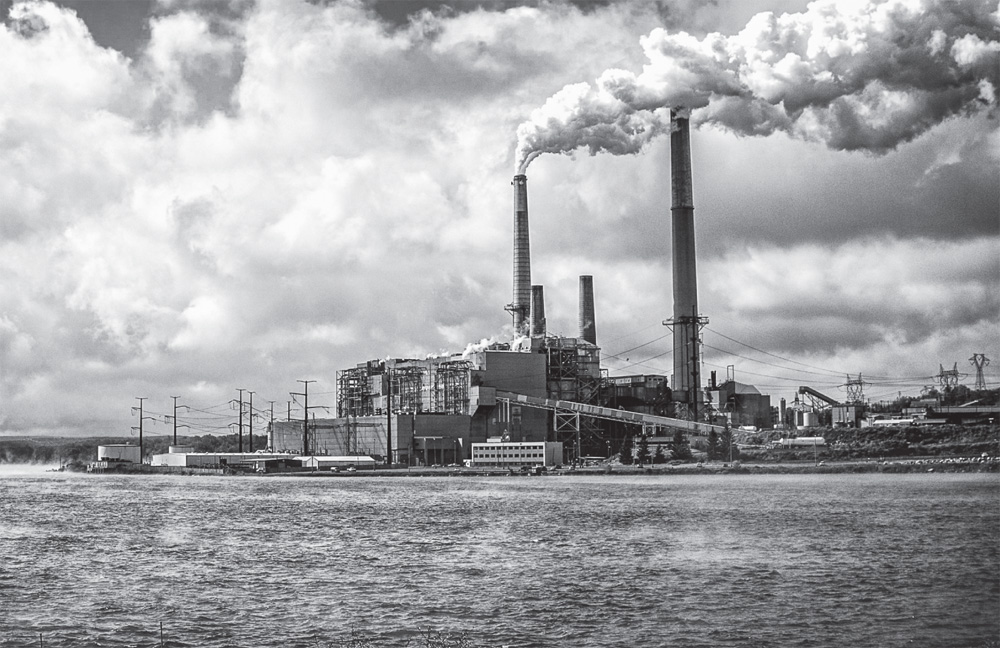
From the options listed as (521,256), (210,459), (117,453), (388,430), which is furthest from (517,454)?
(117,453)

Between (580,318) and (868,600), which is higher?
(580,318)

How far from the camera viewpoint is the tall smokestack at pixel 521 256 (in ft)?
461

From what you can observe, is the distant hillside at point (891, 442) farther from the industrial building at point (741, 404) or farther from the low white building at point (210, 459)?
the low white building at point (210, 459)

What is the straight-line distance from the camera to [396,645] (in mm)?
25656

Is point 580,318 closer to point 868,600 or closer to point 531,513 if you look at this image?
point 531,513

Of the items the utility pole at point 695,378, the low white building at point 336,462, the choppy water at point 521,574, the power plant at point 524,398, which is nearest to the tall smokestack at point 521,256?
the power plant at point 524,398

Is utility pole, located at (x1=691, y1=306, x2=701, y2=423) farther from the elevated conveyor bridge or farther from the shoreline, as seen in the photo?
the shoreline

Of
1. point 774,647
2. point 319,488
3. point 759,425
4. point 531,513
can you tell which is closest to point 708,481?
point 319,488

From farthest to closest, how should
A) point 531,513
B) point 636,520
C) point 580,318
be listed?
point 580,318, point 531,513, point 636,520

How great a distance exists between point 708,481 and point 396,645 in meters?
79.5

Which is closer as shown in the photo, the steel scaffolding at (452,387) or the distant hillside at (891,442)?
the distant hillside at (891,442)

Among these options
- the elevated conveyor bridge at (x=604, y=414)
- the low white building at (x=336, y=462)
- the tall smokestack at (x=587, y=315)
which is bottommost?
the low white building at (x=336, y=462)

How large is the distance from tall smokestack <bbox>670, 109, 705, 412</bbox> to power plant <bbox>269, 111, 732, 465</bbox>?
18 centimetres

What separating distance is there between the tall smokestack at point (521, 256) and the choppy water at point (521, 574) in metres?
74.1
